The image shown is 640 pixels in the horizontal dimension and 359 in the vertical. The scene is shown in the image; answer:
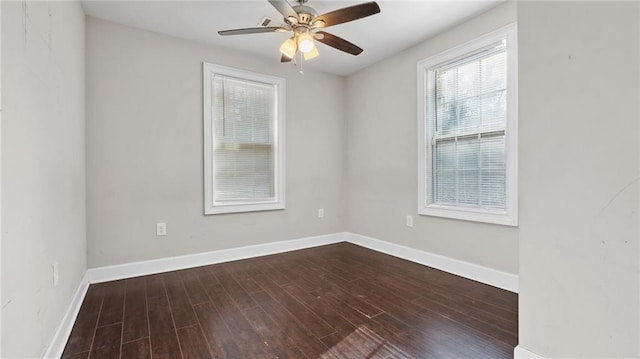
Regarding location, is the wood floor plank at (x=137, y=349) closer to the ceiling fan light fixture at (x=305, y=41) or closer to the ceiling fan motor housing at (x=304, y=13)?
the ceiling fan light fixture at (x=305, y=41)

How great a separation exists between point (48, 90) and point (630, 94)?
2710 millimetres

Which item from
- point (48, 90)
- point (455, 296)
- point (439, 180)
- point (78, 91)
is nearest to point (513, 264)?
point (455, 296)

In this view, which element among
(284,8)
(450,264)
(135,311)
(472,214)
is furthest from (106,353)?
(472,214)

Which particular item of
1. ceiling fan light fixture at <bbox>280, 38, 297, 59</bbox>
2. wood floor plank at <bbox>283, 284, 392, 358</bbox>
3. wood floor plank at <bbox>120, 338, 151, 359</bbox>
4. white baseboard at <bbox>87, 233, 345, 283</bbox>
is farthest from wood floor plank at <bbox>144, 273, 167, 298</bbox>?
ceiling fan light fixture at <bbox>280, 38, 297, 59</bbox>

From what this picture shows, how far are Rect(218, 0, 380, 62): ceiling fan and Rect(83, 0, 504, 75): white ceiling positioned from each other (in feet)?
0.89

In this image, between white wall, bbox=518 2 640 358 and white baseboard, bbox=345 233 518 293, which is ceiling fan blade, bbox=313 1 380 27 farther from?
white baseboard, bbox=345 233 518 293

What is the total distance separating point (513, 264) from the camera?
242cm

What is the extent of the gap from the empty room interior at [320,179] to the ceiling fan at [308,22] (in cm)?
2

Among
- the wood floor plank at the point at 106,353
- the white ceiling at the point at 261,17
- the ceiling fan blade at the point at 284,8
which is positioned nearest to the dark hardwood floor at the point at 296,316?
the wood floor plank at the point at 106,353

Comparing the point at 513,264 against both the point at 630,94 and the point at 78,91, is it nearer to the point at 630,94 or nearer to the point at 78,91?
the point at 630,94

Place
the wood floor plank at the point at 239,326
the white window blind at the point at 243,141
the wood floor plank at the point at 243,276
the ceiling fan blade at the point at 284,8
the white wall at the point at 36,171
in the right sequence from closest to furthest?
the white wall at the point at 36,171
the wood floor plank at the point at 239,326
the ceiling fan blade at the point at 284,8
the wood floor plank at the point at 243,276
the white window blind at the point at 243,141

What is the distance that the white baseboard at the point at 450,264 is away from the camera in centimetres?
246

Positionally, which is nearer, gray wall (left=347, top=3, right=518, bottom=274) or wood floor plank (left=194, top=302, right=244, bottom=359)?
wood floor plank (left=194, top=302, right=244, bottom=359)

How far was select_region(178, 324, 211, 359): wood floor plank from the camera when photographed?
155 cm
